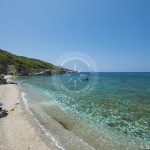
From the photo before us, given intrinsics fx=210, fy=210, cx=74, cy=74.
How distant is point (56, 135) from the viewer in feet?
62.2

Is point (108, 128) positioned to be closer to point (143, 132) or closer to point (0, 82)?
point (143, 132)

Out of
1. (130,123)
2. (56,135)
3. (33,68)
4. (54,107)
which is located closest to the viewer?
(56,135)

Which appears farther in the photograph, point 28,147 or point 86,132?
point 86,132

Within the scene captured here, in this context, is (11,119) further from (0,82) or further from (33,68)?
(33,68)

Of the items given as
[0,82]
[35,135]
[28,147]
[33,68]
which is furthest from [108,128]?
[33,68]

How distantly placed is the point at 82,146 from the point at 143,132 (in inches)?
283

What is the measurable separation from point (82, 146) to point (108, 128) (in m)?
5.89

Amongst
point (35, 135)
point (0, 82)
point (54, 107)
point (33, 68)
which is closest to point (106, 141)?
point (35, 135)

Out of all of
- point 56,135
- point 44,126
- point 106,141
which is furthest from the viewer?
point 44,126

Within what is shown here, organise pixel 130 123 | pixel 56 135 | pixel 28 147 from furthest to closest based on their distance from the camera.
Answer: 1. pixel 130 123
2. pixel 56 135
3. pixel 28 147

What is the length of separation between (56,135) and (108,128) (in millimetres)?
5643

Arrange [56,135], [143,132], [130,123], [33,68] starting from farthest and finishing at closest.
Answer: [33,68], [130,123], [143,132], [56,135]

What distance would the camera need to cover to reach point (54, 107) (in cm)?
3198

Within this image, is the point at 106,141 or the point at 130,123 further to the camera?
the point at 130,123
